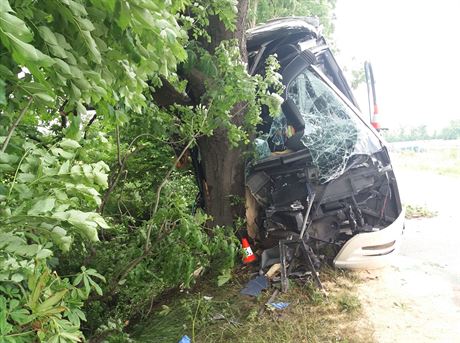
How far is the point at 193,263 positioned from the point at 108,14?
2152mm

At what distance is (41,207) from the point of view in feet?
3.36

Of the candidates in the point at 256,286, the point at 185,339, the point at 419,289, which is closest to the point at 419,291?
the point at 419,289

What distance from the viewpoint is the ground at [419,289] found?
289 centimetres

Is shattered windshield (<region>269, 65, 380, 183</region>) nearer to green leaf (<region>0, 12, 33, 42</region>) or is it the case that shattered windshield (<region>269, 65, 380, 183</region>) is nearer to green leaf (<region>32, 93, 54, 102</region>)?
green leaf (<region>32, 93, 54, 102</region>)

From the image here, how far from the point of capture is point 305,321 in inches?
115

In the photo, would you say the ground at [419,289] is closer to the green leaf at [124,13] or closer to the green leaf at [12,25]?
the green leaf at [124,13]

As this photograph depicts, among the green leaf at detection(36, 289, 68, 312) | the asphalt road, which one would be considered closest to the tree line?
the asphalt road

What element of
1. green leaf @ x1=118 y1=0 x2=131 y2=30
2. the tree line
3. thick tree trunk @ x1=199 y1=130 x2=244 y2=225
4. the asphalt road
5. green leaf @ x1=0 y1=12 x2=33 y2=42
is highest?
green leaf @ x1=118 y1=0 x2=131 y2=30

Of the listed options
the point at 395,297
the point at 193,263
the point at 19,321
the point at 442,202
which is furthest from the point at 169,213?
the point at 442,202

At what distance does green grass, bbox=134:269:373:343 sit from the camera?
278cm

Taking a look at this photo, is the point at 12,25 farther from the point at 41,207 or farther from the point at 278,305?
the point at 278,305

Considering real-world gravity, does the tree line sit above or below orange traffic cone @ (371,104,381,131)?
below

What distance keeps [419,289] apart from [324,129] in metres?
1.97

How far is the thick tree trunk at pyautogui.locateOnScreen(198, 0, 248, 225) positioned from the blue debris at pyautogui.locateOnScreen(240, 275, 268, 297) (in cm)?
66
